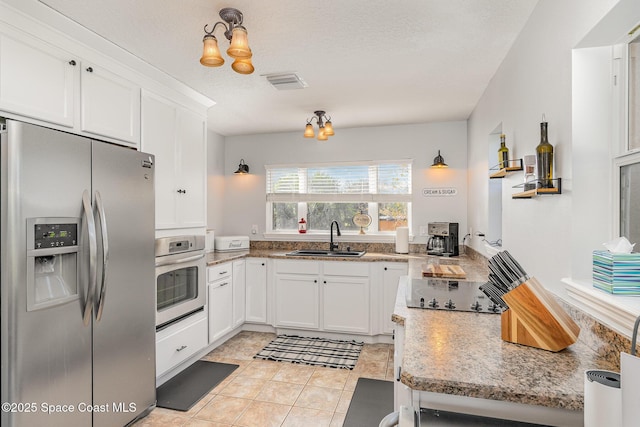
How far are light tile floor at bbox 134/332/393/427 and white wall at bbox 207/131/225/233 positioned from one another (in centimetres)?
170

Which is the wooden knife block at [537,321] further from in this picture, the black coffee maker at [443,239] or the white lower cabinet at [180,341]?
the black coffee maker at [443,239]

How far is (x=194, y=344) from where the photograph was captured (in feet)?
9.91

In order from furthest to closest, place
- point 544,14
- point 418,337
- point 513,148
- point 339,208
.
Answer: point 339,208 < point 513,148 < point 544,14 < point 418,337

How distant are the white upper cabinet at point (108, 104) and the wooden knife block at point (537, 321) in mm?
2337

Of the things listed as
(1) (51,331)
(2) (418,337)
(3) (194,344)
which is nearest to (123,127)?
(1) (51,331)

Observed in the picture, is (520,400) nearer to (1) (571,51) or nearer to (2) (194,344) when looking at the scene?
(1) (571,51)

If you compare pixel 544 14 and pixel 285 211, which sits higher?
pixel 544 14

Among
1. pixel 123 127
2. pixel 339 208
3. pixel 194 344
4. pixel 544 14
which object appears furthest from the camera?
pixel 339 208

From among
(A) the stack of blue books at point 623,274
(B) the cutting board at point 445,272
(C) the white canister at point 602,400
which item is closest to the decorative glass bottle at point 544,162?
(A) the stack of blue books at point 623,274

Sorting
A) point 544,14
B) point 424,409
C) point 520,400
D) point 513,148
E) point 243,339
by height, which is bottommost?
point 243,339

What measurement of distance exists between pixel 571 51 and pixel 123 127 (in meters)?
2.45

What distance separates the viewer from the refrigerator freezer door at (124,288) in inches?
75.6

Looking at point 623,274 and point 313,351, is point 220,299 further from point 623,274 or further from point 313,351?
point 623,274

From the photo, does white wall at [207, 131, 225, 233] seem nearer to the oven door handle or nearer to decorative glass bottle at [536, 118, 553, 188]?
the oven door handle
